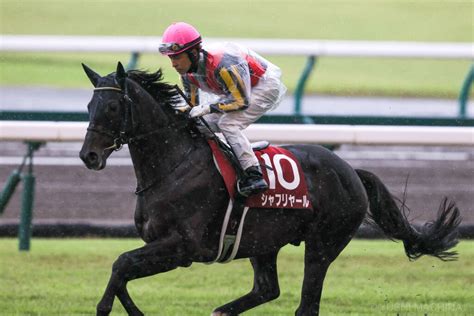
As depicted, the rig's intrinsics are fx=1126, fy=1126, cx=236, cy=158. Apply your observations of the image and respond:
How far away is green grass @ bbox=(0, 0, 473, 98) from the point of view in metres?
22.9

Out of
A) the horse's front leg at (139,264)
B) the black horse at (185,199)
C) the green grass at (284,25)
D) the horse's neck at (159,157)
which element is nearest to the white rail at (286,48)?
the black horse at (185,199)

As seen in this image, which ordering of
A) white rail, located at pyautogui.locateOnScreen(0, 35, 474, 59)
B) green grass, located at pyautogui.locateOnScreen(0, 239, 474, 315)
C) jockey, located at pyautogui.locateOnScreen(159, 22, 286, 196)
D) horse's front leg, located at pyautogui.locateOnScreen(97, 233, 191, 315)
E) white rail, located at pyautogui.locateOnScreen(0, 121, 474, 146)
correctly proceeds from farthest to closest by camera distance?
white rail, located at pyautogui.locateOnScreen(0, 35, 474, 59), white rail, located at pyautogui.locateOnScreen(0, 121, 474, 146), green grass, located at pyautogui.locateOnScreen(0, 239, 474, 315), jockey, located at pyautogui.locateOnScreen(159, 22, 286, 196), horse's front leg, located at pyautogui.locateOnScreen(97, 233, 191, 315)

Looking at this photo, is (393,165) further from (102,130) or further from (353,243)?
(102,130)

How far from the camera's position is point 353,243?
29.8ft

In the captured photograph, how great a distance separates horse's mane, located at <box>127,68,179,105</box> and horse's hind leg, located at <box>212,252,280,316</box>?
3.44 ft

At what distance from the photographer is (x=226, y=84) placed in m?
5.66

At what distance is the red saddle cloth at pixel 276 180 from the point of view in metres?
5.79

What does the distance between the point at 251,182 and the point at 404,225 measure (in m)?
1.23

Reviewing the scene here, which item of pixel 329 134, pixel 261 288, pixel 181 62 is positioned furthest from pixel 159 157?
pixel 329 134

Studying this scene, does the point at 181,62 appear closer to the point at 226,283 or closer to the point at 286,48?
the point at 226,283

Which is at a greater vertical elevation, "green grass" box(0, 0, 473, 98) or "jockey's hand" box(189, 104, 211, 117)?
"jockey's hand" box(189, 104, 211, 117)

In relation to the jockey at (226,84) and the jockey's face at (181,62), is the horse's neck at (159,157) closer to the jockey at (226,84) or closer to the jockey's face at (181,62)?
the jockey at (226,84)

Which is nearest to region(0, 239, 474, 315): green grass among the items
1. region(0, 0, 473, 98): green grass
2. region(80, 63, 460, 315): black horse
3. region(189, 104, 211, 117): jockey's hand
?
region(80, 63, 460, 315): black horse

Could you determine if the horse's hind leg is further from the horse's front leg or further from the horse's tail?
the horse's tail
